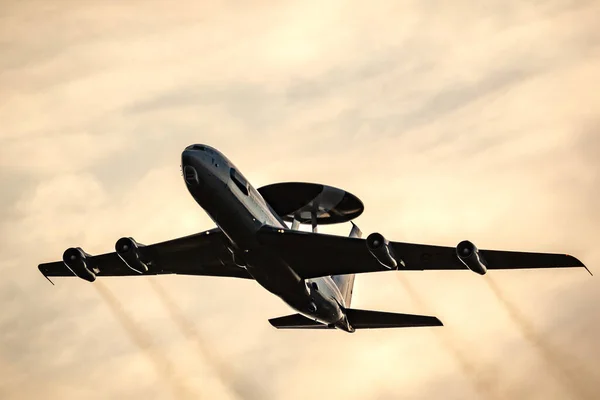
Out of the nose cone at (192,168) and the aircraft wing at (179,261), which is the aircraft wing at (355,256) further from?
the nose cone at (192,168)

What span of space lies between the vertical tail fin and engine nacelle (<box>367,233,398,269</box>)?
1217cm

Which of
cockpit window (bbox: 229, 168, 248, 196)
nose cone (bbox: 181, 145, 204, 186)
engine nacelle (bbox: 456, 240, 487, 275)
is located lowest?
engine nacelle (bbox: 456, 240, 487, 275)

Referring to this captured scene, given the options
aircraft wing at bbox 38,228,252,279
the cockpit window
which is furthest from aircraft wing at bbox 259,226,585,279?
aircraft wing at bbox 38,228,252,279

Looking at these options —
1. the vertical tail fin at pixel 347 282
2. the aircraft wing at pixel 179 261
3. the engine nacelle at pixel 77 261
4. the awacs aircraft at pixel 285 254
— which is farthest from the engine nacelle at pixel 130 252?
the vertical tail fin at pixel 347 282

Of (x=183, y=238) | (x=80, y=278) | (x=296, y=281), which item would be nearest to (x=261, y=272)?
(x=296, y=281)

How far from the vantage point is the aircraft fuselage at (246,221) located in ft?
223

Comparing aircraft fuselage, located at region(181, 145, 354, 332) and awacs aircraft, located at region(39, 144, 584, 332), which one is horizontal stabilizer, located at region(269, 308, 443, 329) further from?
aircraft fuselage, located at region(181, 145, 354, 332)

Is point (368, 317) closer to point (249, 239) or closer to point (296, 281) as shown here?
point (296, 281)

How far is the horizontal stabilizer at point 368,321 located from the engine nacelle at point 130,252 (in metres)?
11.4

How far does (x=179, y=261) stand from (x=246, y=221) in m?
12.6

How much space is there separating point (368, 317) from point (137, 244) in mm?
17397

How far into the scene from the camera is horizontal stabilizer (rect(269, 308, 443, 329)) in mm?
78938

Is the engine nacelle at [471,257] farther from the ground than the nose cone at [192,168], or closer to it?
closer to it

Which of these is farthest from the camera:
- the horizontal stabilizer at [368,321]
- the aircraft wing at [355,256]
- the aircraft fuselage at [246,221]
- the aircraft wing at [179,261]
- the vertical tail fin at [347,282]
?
the vertical tail fin at [347,282]
